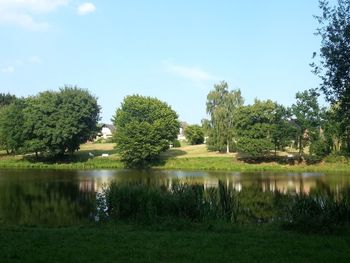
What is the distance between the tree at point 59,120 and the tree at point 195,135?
3168 cm

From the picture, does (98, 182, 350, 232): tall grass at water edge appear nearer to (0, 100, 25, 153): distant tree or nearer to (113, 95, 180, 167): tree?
(113, 95, 180, 167): tree

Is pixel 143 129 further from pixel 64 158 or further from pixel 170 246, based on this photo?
pixel 170 246

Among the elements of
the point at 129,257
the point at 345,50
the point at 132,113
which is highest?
the point at 132,113

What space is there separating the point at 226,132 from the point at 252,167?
12.4 m

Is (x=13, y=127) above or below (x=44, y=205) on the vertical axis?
above

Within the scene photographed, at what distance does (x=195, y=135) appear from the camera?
105 metres

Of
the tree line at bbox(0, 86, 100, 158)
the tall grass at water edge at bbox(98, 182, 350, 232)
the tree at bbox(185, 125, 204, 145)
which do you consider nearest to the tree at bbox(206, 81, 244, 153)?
the tree line at bbox(0, 86, 100, 158)

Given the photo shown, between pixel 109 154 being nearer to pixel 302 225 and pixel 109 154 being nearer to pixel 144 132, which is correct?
pixel 144 132

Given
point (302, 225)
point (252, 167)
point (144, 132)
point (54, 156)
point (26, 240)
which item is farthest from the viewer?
point (54, 156)

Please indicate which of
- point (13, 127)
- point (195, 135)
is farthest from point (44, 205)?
point (195, 135)

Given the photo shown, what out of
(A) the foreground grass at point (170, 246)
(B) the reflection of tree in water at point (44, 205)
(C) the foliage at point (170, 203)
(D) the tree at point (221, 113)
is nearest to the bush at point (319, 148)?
(D) the tree at point (221, 113)

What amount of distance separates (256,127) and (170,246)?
61.8 meters

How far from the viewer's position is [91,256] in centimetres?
1072

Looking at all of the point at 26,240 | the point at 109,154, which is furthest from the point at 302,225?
the point at 109,154
